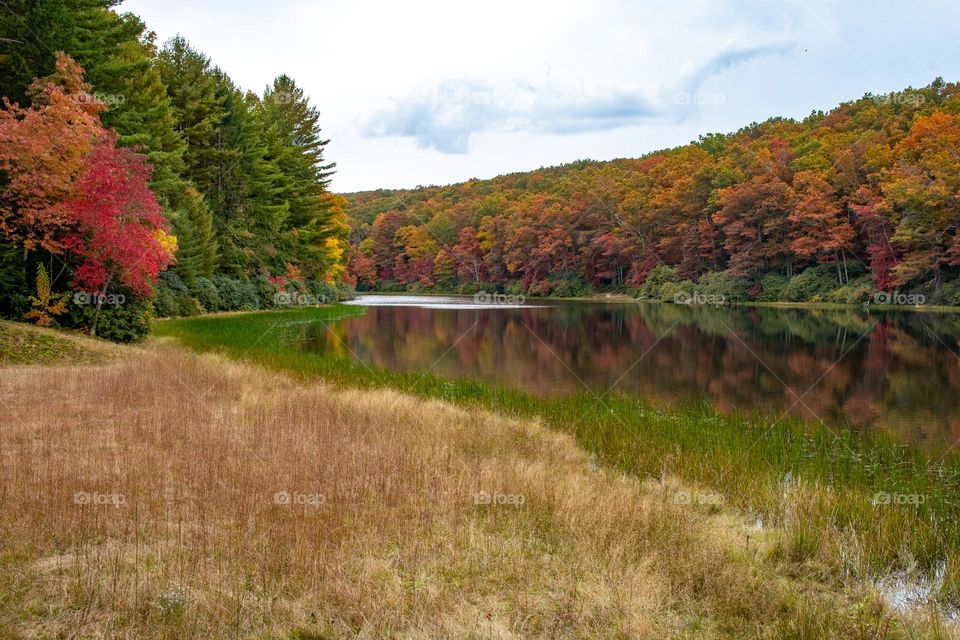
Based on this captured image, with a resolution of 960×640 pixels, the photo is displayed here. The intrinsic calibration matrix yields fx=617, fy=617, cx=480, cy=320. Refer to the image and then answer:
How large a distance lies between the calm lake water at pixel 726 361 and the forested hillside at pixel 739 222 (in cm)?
1489

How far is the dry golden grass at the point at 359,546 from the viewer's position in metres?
3.91

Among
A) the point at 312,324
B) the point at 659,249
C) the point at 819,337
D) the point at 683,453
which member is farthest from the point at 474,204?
the point at 683,453

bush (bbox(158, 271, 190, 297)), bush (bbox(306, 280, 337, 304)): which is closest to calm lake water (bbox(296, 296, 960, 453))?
bush (bbox(158, 271, 190, 297))

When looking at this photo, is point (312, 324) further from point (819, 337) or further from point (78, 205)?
point (819, 337)

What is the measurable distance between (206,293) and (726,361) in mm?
30297

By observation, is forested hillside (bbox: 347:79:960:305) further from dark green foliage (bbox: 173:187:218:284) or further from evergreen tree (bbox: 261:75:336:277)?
dark green foliage (bbox: 173:187:218:284)

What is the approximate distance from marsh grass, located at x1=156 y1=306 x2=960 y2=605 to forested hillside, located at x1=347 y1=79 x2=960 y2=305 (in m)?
30.3

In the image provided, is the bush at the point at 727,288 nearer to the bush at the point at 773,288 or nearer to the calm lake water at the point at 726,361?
the bush at the point at 773,288

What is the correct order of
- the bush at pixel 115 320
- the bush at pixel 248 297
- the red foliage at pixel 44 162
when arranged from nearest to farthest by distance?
the red foliage at pixel 44 162 < the bush at pixel 115 320 < the bush at pixel 248 297

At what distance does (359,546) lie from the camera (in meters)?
4.93

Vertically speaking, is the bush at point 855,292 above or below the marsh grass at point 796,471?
above

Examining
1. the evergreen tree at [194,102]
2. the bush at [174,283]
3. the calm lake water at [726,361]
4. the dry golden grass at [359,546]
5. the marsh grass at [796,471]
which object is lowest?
the calm lake water at [726,361]

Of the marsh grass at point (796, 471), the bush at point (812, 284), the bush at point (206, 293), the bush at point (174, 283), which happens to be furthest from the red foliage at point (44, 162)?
the bush at point (812, 284)

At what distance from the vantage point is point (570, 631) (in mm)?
3904
